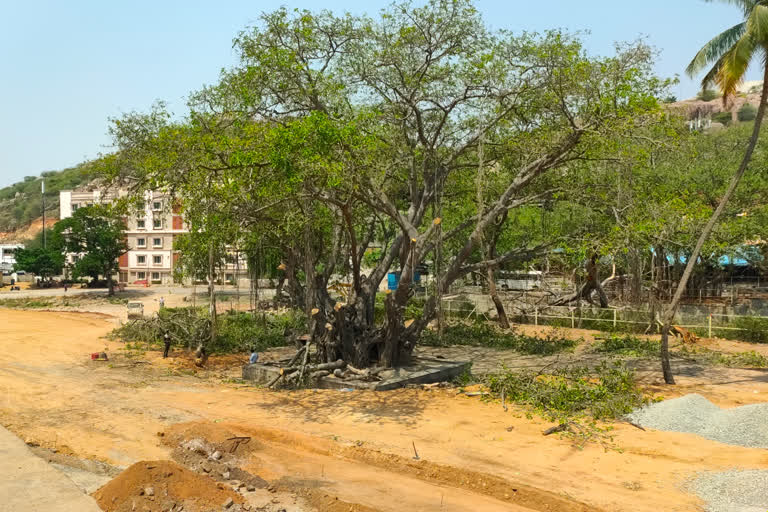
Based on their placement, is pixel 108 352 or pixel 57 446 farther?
pixel 108 352

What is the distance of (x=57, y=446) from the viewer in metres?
10.4

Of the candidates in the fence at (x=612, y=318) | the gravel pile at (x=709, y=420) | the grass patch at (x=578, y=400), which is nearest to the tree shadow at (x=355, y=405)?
the grass patch at (x=578, y=400)

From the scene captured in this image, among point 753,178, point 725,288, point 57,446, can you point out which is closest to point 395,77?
point 57,446

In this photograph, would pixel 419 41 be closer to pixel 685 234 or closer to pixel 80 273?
pixel 685 234

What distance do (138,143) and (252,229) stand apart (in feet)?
21.6

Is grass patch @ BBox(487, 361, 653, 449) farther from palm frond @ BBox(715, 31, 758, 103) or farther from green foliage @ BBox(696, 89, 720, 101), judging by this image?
green foliage @ BBox(696, 89, 720, 101)

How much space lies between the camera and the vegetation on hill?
95.2 m

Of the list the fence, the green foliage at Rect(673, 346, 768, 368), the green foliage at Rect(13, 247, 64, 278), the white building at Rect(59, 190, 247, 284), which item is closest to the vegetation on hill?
the white building at Rect(59, 190, 247, 284)

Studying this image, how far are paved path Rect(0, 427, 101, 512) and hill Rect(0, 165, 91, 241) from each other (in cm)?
8603

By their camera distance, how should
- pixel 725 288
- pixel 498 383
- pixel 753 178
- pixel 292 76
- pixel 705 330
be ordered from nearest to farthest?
pixel 498 383
pixel 292 76
pixel 705 330
pixel 753 178
pixel 725 288

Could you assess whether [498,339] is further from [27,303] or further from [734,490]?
[27,303]

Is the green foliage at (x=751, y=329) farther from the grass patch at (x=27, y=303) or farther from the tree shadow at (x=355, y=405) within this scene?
the grass patch at (x=27, y=303)

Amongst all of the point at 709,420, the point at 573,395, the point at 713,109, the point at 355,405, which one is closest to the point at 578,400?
the point at 573,395

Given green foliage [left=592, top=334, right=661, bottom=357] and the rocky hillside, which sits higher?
the rocky hillside
